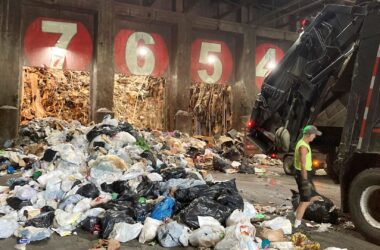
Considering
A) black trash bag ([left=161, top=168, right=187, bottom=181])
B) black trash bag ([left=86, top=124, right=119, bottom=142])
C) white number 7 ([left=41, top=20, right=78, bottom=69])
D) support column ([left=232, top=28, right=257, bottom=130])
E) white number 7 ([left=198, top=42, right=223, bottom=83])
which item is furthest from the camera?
support column ([left=232, top=28, right=257, bottom=130])

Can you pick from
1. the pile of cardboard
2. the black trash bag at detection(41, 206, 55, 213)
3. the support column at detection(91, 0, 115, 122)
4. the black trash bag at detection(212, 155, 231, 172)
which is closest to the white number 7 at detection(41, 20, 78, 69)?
the support column at detection(91, 0, 115, 122)

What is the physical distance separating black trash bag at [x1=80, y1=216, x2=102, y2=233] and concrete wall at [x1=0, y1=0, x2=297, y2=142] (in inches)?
334

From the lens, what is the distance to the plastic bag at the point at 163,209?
536cm

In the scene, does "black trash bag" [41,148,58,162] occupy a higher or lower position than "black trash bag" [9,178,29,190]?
higher

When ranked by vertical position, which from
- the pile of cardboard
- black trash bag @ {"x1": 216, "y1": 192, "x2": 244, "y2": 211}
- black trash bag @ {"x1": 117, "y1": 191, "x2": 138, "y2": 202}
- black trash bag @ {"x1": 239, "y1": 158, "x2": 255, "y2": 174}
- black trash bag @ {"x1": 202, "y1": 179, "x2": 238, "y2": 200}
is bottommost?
black trash bag @ {"x1": 239, "y1": 158, "x2": 255, "y2": 174}

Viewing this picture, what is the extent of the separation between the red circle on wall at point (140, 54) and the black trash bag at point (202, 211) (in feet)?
34.0

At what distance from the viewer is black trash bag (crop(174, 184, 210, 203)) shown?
5.73 m

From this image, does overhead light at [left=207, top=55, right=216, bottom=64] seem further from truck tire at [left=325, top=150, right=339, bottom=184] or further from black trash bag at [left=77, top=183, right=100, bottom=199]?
black trash bag at [left=77, top=183, right=100, bottom=199]

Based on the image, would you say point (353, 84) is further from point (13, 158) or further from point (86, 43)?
point (86, 43)

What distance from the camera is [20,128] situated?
1285 cm

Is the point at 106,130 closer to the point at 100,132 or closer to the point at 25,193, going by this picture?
the point at 100,132

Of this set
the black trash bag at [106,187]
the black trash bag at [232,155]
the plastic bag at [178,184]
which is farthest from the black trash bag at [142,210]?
the black trash bag at [232,155]

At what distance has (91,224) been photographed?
17.1 feet

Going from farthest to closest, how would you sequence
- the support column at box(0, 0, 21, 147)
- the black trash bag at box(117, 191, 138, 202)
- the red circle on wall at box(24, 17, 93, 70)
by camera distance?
1. the red circle on wall at box(24, 17, 93, 70)
2. the support column at box(0, 0, 21, 147)
3. the black trash bag at box(117, 191, 138, 202)
